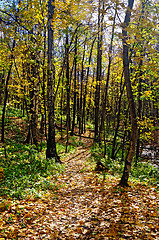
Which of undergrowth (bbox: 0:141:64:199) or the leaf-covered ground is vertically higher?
undergrowth (bbox: 0:141:64:199)

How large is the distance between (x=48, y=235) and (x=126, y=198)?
3.02 metres

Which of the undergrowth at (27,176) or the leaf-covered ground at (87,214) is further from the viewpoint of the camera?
the undergrowth at (27,176)

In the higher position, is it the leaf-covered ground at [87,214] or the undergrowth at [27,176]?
the undergrowth at [27,176]

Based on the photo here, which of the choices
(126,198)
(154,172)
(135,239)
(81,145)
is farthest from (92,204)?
(81,145)

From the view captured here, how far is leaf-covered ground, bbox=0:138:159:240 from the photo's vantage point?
4141mm

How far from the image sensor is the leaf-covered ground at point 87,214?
13.6 feet

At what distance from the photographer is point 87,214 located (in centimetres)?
518

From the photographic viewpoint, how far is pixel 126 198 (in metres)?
6.00

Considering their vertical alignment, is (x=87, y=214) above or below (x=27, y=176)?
below

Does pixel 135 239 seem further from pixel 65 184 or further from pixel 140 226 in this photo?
pixel 65 184

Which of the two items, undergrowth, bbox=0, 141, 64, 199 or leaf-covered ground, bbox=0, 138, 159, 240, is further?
undergrowth, bbox=0, 141, 64, 199

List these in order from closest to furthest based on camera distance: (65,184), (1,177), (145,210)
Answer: (145,210)
(1,177)
(65,184)

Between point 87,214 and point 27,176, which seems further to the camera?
point 27,176

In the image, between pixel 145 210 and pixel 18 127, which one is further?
pixel 18 127
